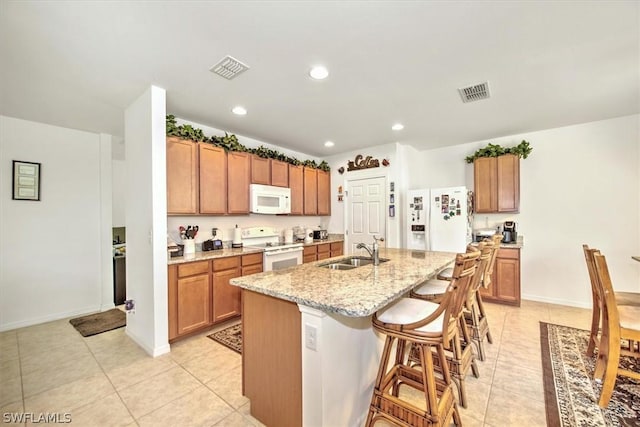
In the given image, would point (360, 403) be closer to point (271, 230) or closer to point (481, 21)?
point (481, 21)

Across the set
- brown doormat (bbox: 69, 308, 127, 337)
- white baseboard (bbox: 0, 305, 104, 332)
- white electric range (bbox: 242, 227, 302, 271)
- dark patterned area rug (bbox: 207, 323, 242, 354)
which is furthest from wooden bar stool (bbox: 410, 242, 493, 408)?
white baseboard (bbox: 0, 305, 104, 332)

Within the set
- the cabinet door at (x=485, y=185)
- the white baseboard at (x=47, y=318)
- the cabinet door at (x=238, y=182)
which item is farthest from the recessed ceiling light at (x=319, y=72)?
the white baseboard at (x=47, y=318)

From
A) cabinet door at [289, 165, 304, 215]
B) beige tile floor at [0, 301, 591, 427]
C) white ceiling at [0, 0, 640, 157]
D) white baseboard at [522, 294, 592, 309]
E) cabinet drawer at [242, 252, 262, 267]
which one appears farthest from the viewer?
cabinet door at [289, 165, 304, 215]

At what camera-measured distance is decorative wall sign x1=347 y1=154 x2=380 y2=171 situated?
15.9 feet

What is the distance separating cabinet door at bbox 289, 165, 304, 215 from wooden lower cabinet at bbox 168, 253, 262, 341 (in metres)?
1.53

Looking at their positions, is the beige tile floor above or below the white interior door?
below

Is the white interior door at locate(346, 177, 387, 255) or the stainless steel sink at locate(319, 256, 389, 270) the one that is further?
the white interior door at locate(346, 177, 387, 255)

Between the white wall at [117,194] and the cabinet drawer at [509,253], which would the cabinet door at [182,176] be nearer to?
the white wall at [117,194]

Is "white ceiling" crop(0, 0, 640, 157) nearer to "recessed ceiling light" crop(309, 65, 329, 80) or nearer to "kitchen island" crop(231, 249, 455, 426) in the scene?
"recessed ceiling light" crop(309, 65, 329, 80)

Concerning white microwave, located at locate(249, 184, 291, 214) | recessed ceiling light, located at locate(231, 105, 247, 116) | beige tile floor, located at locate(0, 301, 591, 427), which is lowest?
beige tile floor, located at locate(0, 301, 591, 427)

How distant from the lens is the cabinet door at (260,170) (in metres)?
3.92

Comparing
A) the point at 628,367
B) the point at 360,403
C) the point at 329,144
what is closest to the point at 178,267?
the point at 360,403

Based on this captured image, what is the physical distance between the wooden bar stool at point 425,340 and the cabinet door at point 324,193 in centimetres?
366

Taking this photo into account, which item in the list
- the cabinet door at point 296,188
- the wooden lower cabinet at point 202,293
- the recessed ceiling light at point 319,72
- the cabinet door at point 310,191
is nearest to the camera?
the recessed ceiling light at point 319,72
